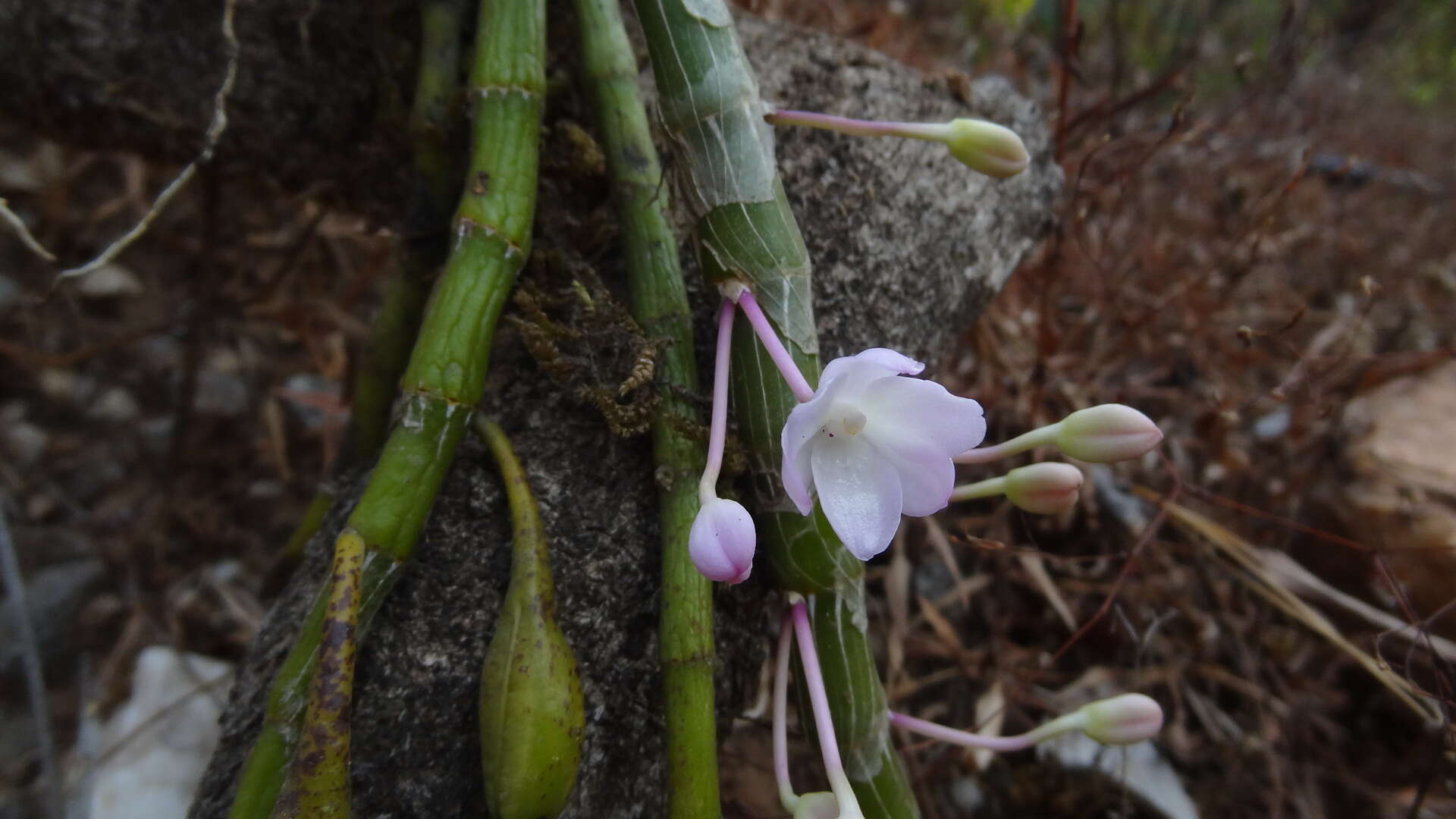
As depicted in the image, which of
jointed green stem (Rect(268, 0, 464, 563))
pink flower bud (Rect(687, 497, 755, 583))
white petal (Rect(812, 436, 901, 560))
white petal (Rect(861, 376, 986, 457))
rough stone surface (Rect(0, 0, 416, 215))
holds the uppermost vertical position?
rough stone surface (Rect(0, 0, 416, 215))

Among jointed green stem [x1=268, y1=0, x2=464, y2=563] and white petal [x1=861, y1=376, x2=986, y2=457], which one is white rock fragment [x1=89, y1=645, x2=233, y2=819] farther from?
white petal [x1=861, y1=376, x2=986, y2=457]

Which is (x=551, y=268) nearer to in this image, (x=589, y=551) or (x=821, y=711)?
(x=589, y=551)

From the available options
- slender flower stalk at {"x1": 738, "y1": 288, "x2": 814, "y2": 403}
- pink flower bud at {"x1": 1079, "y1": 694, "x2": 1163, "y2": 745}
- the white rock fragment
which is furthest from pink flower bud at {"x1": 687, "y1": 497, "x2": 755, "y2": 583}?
the white rock fragment

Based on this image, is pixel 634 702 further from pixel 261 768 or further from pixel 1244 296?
pixel 1244 296

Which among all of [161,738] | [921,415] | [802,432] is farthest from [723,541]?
[161,738]

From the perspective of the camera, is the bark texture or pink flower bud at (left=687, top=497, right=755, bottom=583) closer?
pink flower bud at (left=687, top=497, right=755, bottom=583)

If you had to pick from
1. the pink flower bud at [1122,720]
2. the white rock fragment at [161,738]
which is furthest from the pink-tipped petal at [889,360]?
the white rock fragment at [161,738]

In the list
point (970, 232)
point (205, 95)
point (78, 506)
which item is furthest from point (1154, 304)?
point (78, 506)
